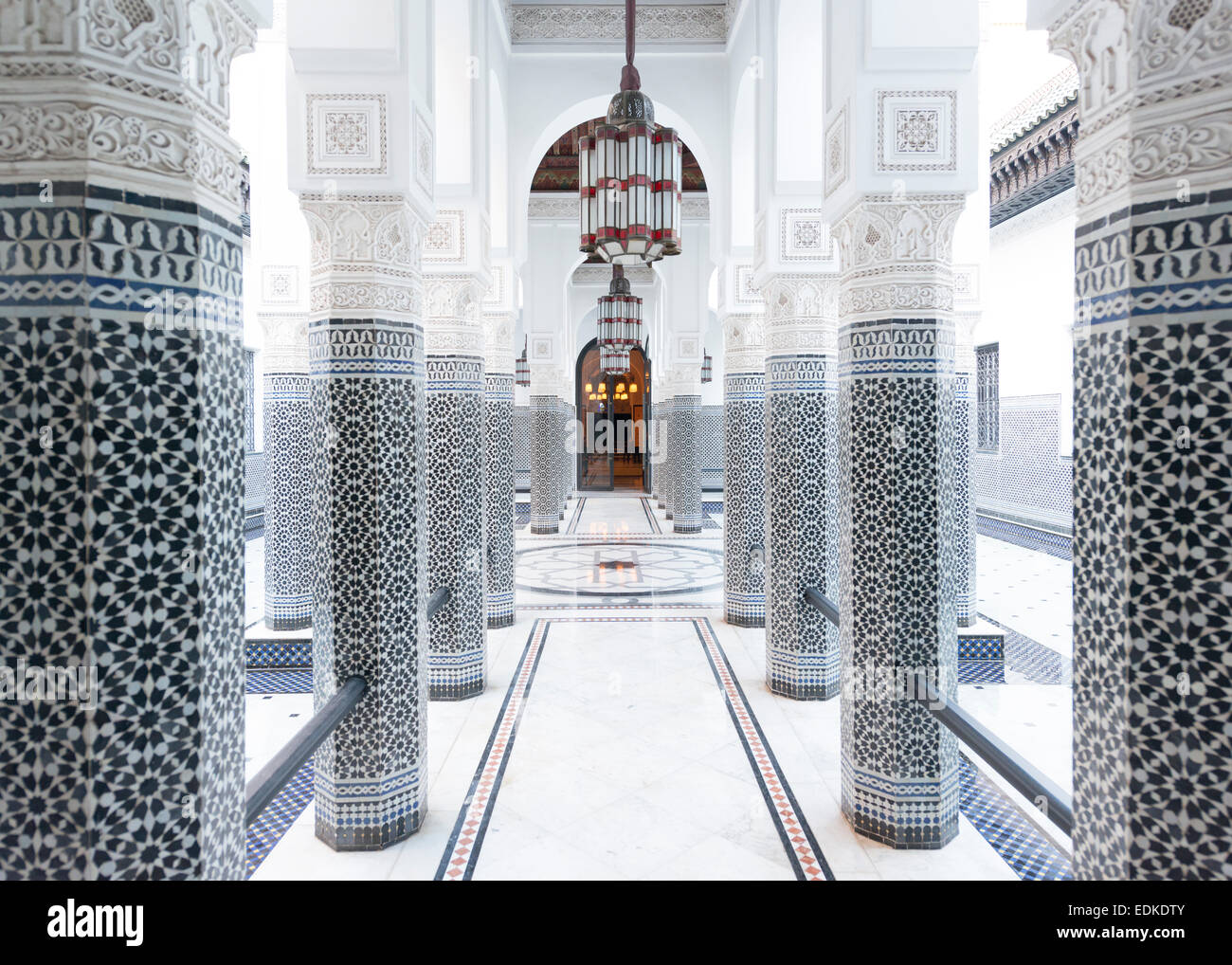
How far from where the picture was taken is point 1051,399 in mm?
5844

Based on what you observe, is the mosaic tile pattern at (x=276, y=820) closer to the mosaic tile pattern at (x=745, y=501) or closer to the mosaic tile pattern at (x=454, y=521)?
the mosaic tile pattern at (x=454, y=521)

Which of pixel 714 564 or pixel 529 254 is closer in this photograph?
pixel 714 564

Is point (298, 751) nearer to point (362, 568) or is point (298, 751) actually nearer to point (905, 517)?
point (362, 568)

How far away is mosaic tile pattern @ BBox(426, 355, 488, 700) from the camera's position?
2.67 metres

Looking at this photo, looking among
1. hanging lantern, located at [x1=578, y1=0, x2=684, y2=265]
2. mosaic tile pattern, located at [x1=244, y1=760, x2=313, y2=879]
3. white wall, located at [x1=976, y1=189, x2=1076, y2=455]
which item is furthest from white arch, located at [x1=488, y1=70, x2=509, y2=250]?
white wall, located at [x1=976, y1=189, x2=1076, y2=455]

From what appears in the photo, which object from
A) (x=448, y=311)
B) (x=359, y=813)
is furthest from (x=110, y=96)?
(x=448, y=311)

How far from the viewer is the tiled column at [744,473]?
3.62 m

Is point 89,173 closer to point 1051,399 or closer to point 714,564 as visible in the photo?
point 714,564

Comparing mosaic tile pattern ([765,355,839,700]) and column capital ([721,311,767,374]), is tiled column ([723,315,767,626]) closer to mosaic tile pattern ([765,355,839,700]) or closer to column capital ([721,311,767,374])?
column capital ([721,311,767,374])

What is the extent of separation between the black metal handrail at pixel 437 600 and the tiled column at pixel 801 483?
1149 millimetres

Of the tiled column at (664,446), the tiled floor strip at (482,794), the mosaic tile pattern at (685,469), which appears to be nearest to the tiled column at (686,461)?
the mosaic tile pattern at (685,469)

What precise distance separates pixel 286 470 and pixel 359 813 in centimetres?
191
